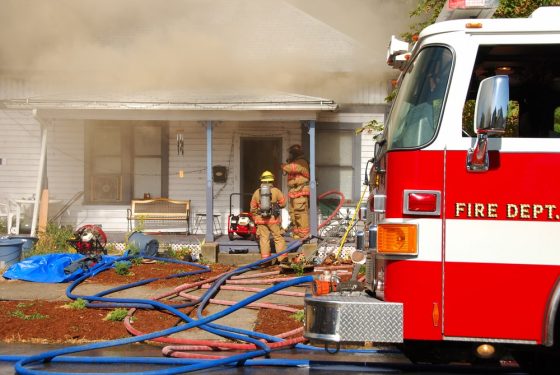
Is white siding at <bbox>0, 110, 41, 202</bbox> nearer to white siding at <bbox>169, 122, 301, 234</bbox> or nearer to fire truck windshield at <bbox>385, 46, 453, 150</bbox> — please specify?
white siding at <bbox>169, 122, 301, 234</bbox>

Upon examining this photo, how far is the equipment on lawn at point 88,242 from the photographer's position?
11.8 meters

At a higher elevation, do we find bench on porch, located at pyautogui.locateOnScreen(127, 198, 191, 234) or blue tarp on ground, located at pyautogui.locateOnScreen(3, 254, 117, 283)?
bench on porch, located at pyautogui.locateOnScreen(127, 198, 191, 234)

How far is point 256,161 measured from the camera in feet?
47.1

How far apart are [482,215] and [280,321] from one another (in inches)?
149

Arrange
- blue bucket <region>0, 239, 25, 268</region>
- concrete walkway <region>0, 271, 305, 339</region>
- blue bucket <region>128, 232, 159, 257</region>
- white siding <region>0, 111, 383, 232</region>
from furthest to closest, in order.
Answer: white siding <region>0, 111, 383, 232</region>, blue bucket <region>128, 232, 159, 257</region>, blue bucket <region>0, 239, 25, 268</region>, concrete walkway <region>0, 271, 305, 339</region>

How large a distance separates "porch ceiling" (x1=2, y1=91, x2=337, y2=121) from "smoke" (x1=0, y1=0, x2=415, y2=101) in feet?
2.41

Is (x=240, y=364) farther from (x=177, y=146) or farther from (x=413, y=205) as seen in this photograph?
(x=177, y=146)

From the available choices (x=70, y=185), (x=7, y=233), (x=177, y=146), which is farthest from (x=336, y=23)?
(x=7, y=233)

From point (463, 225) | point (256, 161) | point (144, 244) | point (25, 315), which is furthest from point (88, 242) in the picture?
point (463, 225)

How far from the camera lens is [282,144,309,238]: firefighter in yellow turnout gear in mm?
12655

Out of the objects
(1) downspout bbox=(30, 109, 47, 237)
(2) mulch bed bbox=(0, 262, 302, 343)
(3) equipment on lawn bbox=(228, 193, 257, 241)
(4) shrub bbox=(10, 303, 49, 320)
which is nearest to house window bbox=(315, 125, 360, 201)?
(3) equipment on lawn bbox=(228, 193, 257, 241)

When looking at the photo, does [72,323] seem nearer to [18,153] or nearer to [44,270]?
[44,270]

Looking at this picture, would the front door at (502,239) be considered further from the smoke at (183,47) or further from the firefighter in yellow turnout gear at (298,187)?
the smoke at (183,47)

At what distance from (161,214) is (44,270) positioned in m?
4.06
